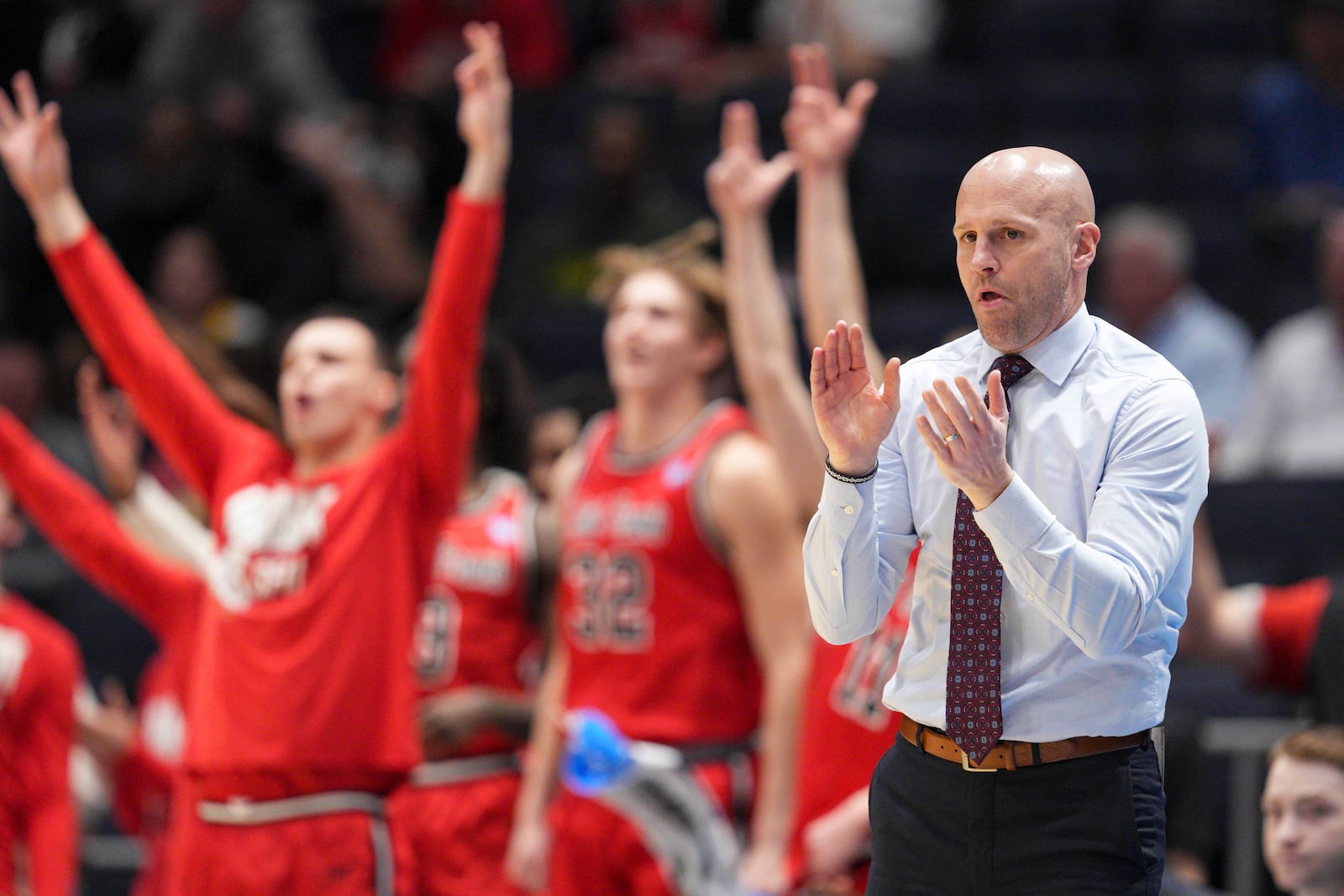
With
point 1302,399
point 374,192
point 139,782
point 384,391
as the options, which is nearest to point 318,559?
point 384,391

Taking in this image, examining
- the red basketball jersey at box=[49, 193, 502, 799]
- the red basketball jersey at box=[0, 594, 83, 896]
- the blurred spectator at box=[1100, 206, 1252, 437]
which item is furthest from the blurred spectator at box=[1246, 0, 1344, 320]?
the red basketball jersey at box=[0, 594, 83, 896]

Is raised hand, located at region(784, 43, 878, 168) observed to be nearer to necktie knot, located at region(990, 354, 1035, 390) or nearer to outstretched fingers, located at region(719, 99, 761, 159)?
outstretched fingers, located at region(719, 99, 761, 159)

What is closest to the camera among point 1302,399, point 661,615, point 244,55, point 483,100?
point 483,100

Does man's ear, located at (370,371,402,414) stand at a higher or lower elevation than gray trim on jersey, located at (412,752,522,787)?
higher

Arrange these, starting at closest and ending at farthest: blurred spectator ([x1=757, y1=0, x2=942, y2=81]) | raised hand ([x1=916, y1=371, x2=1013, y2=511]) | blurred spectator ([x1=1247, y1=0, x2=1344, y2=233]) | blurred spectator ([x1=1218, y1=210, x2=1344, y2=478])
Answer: raised hand ([x1=916, y1=371, x2=1013, y2=511]) < blurred spectator ([x1=1218, y1=210, x2=1344, y2=478]) < blurred spectator ([x1=1247, y1=0, x2=1344, y2=233]) < blurred spectator ([x1=757, y1=0, x2=942, y2=81])

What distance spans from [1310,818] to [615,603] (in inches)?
67.8

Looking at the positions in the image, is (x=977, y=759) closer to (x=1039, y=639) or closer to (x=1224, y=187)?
(x=1039, y=639)

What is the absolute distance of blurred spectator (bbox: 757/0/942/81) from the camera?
8.59 metres

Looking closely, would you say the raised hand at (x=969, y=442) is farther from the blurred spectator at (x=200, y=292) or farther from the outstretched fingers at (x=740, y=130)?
the blurred spectator at (x=200, y=292)

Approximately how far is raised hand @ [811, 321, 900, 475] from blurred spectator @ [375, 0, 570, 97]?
655 cm

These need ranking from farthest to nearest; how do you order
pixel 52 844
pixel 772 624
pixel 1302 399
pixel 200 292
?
pixel 200 292 → pixel 1302 399 → pixel 52 844 → pixel 772 624

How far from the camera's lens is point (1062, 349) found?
2.38 m

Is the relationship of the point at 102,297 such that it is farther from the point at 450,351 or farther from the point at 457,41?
the point at 457,41

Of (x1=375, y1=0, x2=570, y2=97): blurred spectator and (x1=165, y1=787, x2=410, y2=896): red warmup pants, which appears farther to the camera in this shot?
(x1=375, y1=0, x2=570, y2=97): blurred spectator
